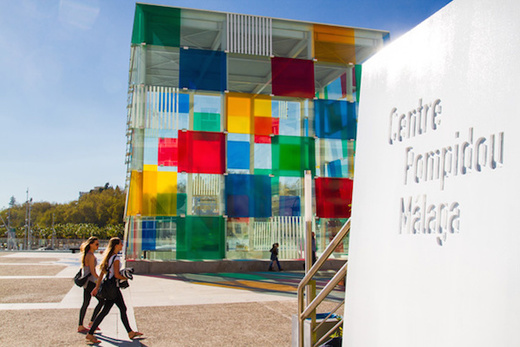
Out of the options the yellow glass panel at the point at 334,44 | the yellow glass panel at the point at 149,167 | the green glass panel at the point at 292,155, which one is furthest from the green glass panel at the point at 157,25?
the yellow glass panel at the point at 334,44

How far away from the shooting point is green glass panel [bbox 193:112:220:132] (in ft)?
70.7

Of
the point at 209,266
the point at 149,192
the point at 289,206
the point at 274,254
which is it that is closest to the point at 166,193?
the point at 149,192

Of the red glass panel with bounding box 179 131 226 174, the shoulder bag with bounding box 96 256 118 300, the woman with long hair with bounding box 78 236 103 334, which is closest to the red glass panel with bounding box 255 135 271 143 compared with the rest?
the red glass panel with bounding box 179 131 226 174

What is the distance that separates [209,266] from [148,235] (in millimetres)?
2786

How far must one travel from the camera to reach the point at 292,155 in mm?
22359

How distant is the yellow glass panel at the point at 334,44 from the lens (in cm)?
2352

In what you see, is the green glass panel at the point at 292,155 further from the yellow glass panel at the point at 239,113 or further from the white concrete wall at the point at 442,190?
the white concrete wall at the point at 442,190

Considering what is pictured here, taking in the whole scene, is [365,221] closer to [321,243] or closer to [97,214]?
[321,243]

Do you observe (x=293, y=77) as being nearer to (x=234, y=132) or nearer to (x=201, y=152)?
(x=234, y=132)

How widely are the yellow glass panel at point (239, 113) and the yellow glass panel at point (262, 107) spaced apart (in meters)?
0.28

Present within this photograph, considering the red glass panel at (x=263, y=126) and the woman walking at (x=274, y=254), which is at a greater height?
the red glass panel at (x=263, y=126)

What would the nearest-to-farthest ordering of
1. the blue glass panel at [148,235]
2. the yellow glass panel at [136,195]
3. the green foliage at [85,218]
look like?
the blue glass panel at [148,235], the yellow glass panel at [136,195], the green foliage at [85,218]

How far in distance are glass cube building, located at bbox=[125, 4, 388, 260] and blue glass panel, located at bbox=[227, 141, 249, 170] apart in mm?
44

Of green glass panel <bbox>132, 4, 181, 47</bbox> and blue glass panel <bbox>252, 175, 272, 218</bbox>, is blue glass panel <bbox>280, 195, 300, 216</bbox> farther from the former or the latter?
green glass panel <bbox>132, 4, 181, 47</bbox>
